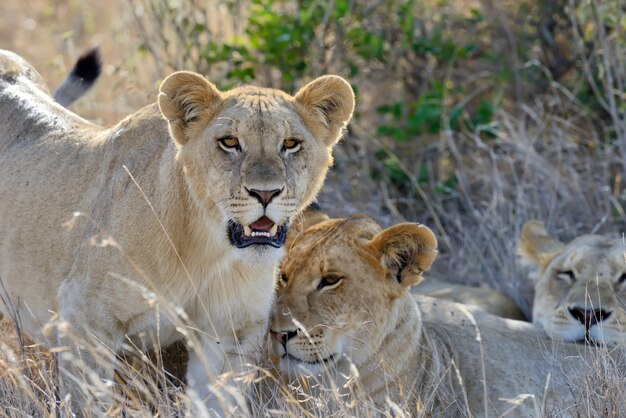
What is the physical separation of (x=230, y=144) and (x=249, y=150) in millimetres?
73

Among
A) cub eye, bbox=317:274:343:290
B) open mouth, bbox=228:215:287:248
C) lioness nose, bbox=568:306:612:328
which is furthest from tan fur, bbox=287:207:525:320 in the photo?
open mouth, bbox=228:215:287:248

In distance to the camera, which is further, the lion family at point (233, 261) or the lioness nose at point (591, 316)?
the lioness nose at point (591, 316)

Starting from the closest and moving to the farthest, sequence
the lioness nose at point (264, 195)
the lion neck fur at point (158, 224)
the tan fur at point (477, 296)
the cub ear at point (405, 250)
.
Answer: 1. the lioness nose at point (264, 195)
2. the lion neck fur at point (158, 224)
3. the cub ear at point (405, 250)
4. the tan fur at point (477, 296)

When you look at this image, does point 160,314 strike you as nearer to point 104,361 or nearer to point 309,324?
point 104,361

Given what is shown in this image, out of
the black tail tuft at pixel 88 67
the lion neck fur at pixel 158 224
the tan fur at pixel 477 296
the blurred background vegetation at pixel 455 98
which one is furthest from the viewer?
the blurred background vegetation at pixel 455 98

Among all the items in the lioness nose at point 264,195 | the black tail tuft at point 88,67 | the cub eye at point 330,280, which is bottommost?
the cub eye at point 330,280

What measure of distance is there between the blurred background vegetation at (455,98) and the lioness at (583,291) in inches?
27.3

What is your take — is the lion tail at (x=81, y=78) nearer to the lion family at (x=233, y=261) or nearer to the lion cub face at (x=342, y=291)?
the lion family at (x=233, y=261)

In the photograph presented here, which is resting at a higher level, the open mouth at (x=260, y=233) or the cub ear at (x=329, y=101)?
the cub ear at (x=329, y=101)

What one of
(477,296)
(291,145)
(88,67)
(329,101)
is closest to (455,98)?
(477,296)

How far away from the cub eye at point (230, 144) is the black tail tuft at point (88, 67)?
1807 millimetres

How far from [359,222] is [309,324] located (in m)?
0.49

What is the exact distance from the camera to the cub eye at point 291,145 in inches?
137

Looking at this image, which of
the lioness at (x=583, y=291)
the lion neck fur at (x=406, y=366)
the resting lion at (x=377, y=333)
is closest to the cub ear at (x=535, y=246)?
the lioness at (x=583, y=291)
